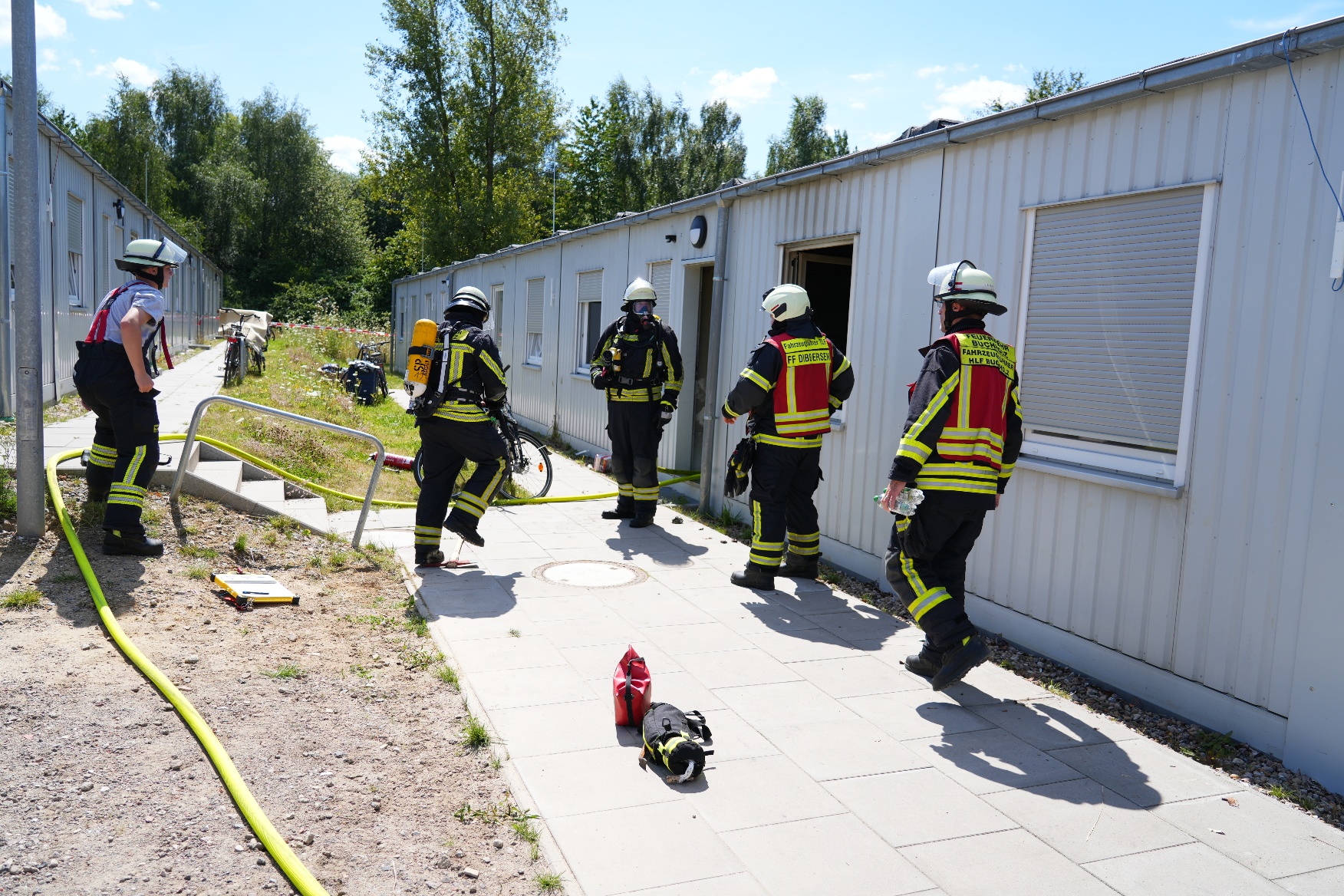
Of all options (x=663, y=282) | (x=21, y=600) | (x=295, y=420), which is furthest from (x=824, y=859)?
(x=663, y=282)

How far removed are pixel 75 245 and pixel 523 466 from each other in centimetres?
954

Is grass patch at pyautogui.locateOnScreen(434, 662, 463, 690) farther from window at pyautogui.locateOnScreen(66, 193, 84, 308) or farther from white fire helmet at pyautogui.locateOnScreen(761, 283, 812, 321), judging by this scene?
window at pyautogui.locateOnScreen(66, 193, 84, 308)

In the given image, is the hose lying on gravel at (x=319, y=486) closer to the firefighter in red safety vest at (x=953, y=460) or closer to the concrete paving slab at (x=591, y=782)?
the firefighter in red safety vest at (x=953, y=460)

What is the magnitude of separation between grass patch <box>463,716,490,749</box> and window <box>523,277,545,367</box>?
12.0 meters

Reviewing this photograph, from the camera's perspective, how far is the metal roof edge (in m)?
3.90

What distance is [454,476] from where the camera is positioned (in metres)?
6.88

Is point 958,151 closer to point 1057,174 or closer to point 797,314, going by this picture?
point 1057,174

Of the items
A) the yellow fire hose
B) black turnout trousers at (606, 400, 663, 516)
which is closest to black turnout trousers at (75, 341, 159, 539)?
the yellow fire hose

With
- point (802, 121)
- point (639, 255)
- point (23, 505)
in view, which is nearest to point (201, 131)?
point (802, 121)

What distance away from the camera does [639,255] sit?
11508 mm

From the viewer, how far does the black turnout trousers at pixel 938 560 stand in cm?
461

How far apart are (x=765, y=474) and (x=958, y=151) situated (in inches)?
97.5

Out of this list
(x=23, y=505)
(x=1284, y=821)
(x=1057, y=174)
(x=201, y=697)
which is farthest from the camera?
(x=23, y=505)

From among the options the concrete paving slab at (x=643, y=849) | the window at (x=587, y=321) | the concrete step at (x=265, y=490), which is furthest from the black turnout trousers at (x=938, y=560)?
the window at (x=587, y=321)
